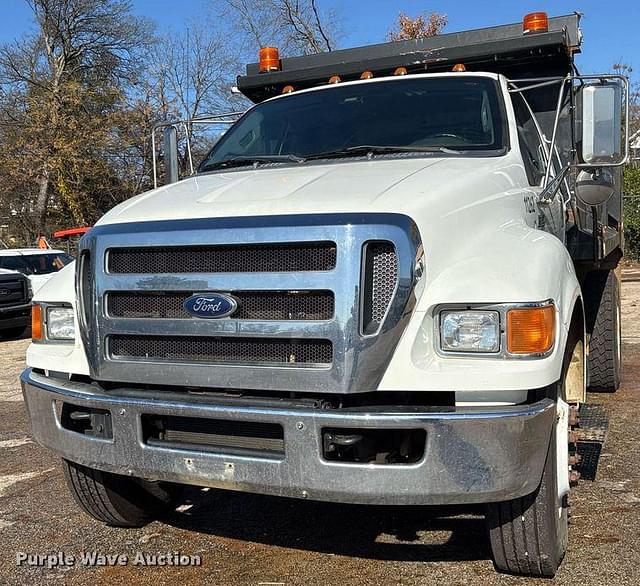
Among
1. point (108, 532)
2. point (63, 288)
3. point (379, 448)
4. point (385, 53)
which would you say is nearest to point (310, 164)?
point (63, 288)

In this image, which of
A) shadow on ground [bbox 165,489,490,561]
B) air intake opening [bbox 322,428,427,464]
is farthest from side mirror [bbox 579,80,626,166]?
air intake opening [bbox 322,428,427,464]

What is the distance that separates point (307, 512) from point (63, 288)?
1784mm

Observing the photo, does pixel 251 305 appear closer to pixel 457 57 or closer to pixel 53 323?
pixel 53 323

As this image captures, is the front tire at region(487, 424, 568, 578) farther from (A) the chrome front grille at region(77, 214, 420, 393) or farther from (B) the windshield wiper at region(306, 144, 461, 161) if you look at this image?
(B) the windshield wiper at region(306, 144, 461, 161)

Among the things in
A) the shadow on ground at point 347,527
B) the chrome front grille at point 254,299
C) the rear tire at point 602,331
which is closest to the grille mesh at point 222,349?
the chrome front grille at point 254,299

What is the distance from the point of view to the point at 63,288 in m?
3.64

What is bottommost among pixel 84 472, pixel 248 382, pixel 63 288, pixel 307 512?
pixel 307 512

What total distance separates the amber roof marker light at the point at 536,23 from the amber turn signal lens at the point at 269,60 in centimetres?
207

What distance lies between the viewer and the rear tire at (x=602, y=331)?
22.7 ft

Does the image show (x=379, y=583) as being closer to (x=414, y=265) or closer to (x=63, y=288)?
(x=414, y=265)

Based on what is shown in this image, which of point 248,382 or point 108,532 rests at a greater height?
point 248,382

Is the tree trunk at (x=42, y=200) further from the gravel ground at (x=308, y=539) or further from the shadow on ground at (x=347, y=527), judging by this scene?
the shadow on ground at (x=347, y=527)

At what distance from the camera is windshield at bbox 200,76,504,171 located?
4.29m

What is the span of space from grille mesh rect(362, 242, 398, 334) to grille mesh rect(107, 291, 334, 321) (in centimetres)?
13
